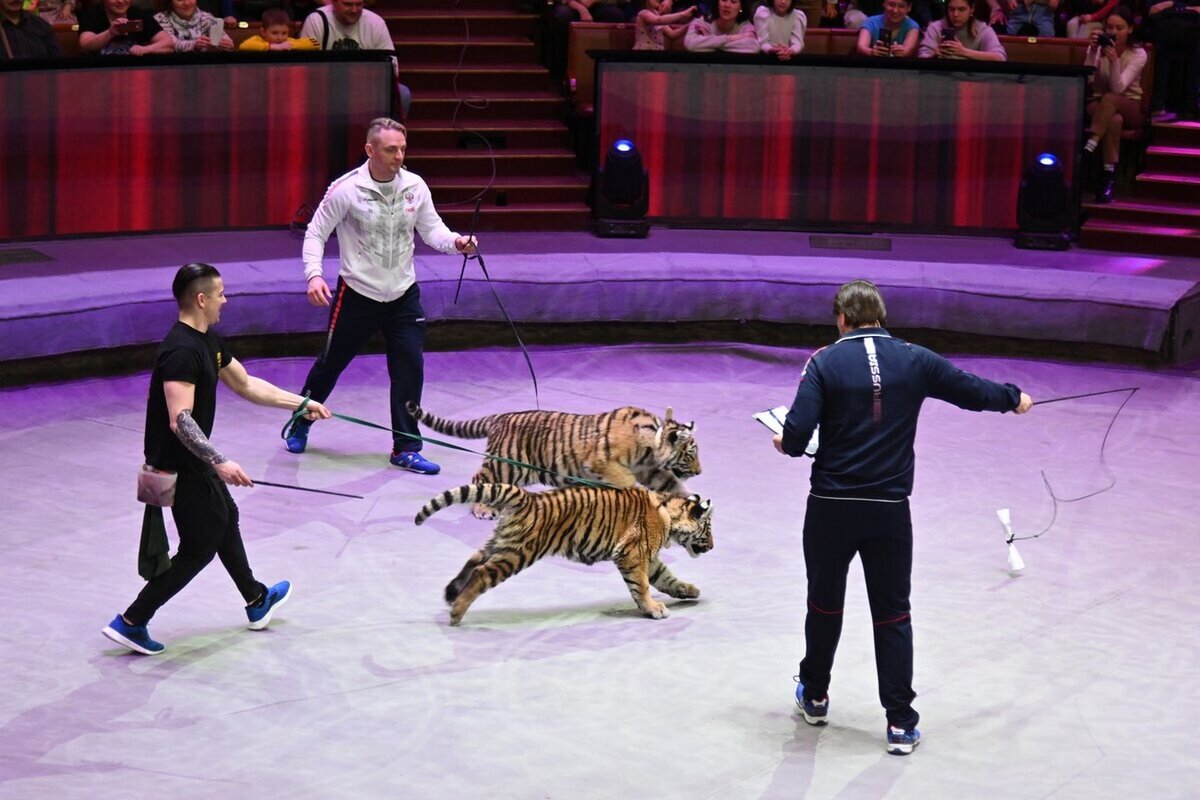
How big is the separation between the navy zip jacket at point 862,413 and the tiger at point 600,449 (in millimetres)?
1711

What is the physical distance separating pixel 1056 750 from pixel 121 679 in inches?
126

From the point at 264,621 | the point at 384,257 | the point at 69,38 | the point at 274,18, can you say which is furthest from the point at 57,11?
the point at 264,621

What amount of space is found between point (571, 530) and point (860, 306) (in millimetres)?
1618

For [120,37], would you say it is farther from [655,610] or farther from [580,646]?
[580,646]

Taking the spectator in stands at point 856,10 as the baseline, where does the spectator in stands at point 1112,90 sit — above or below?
below

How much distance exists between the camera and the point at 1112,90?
1256cm

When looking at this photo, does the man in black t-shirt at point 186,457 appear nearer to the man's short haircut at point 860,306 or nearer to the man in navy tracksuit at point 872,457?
the man in navy tracksuit at point 872,457

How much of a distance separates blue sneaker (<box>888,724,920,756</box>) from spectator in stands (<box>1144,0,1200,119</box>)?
9.08 metres

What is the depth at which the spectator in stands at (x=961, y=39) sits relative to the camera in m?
12.4

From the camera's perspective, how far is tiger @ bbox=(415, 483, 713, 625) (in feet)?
20.6

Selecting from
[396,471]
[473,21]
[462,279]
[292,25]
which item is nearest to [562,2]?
[473,21]

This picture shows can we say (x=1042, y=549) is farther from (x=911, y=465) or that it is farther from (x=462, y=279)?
(x=462, y=279)

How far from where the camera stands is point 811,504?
5.36m

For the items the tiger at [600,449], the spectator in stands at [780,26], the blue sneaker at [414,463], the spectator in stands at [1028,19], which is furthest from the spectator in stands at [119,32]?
the spectator in stands at [1028,19]
